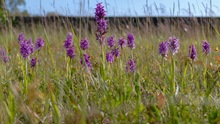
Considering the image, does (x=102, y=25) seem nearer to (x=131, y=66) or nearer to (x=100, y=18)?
(x=100, y=18)

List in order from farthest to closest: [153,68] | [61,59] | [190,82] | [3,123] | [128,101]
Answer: [61,59] < [153,68] < [190,82] < [128,101] < [3,123]

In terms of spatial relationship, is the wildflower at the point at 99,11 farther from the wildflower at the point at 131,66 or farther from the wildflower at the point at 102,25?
the wildflower at the point at 131,66

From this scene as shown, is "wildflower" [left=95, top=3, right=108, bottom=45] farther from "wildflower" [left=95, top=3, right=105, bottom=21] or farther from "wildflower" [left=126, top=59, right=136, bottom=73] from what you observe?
"wildflower" [left=126, top=59, right=136, bottom=73]

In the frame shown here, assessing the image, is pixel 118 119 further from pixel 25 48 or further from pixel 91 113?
pixel 25 48

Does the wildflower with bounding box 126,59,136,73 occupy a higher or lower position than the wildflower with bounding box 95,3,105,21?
lower

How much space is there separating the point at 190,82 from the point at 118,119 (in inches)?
40.1

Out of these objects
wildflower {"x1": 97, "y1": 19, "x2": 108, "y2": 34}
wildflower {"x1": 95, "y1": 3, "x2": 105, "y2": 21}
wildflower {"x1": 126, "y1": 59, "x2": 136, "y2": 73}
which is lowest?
wildflower {"x1": 126, "y1": 59, "x2": 136, "y2": 73}

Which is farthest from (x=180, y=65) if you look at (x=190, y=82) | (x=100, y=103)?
(x=100, y=103)

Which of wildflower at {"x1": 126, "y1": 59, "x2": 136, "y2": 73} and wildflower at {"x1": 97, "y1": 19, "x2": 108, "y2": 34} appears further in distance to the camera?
wildflower at {"x1": 126, "y1": 59, "x2": 136, "y2": 73}

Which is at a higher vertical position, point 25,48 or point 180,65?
point 25,48

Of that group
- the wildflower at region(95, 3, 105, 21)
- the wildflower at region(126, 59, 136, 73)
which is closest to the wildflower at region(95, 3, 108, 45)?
the wildflower at region(95, 3, 105, 21)

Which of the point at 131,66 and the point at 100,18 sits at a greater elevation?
the point at 100,18

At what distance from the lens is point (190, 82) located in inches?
92.8

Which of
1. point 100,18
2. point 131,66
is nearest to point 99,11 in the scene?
A: point 100,18
